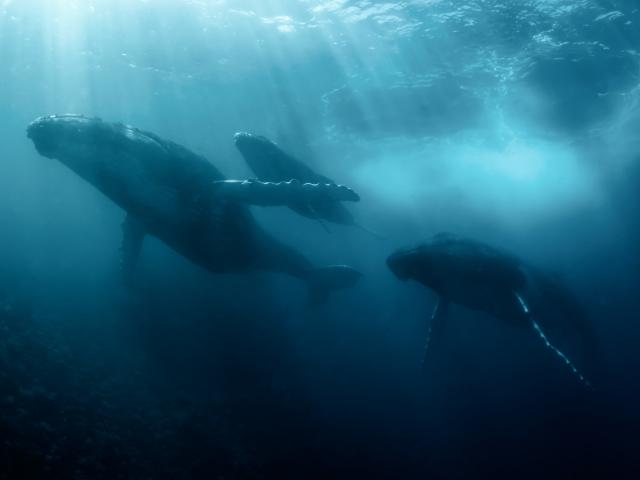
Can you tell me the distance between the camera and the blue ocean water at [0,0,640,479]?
11.4m

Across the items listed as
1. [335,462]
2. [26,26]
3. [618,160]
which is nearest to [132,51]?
[26,26]

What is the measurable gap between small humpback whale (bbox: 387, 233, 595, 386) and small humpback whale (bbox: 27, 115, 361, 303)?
2687 millimetres

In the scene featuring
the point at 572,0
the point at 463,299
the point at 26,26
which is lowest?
the point at 463,299

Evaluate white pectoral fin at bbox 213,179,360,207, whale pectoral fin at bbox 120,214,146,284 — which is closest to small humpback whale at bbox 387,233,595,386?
white pectoral fin at bbox 213,179,360,207

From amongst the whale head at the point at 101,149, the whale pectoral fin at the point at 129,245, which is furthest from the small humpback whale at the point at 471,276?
the whale pectoral fin at the point at 129,245

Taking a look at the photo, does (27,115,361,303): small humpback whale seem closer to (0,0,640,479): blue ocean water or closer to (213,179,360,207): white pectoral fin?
(213,179,360,207): white pectoral fin

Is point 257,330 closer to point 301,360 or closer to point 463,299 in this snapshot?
point 301,360

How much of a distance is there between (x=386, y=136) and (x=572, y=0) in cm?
1502

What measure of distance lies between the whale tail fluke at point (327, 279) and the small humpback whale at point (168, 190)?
2696 mm

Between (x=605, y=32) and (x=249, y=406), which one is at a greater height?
(x=605, y=32)

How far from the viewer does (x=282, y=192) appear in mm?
8797

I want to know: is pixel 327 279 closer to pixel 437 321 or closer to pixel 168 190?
pixel 437 321

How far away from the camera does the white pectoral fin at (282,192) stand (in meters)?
8.66

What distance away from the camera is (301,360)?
58.9ft
